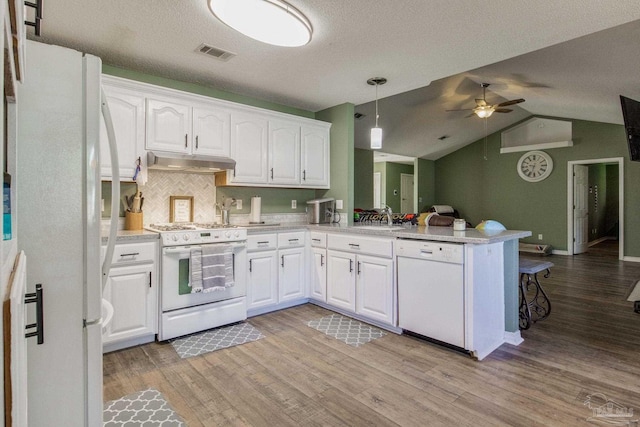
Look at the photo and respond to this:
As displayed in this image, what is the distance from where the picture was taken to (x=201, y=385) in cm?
219

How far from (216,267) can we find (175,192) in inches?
40.0

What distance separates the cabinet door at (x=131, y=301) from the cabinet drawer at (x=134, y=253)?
2.1 inches

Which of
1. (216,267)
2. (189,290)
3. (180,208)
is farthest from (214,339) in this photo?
(180,208)

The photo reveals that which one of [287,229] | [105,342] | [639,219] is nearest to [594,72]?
[287,229]

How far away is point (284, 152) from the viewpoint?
3.96 metres

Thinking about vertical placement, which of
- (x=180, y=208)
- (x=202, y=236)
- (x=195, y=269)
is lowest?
(x=195, y=269)

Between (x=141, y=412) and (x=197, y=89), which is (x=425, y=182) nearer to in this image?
(x=197, y=89)

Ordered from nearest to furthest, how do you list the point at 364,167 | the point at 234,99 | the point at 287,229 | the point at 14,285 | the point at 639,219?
1. the point at 14,285
2. the point at 287,229
3. the point at 234,99
4. the point at 639,219
5. the point at 364,167

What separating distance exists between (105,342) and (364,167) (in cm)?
646

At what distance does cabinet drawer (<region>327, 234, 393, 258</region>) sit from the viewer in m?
3.02

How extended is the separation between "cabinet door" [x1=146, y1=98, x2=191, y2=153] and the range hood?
0.07 m

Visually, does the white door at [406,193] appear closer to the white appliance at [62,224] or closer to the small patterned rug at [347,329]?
the small patterned rug at [347,329]

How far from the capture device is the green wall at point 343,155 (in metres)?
4.25

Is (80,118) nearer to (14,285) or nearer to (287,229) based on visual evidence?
(14,285)
